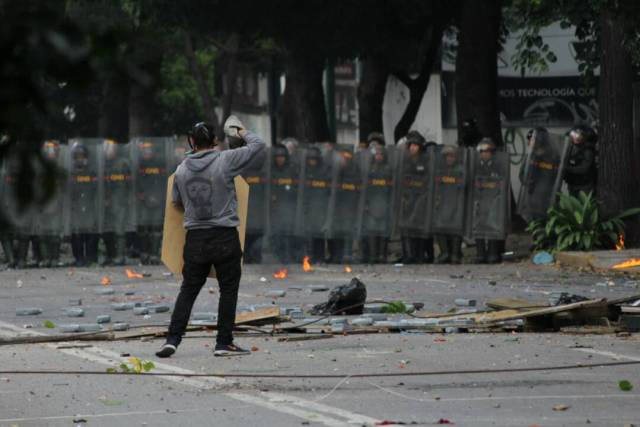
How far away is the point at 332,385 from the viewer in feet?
31.1

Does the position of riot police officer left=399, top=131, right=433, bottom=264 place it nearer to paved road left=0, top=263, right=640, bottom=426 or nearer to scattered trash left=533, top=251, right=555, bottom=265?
scattered trash left=533, top=251, right=555, bottom=265

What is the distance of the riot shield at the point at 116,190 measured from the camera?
23156 mm

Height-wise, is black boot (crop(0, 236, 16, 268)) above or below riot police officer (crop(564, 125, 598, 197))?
below

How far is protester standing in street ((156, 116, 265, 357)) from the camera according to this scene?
11.1 metres

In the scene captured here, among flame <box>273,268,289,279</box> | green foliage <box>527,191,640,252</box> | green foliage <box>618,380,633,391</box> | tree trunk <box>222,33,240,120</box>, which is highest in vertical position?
tree trunk <box>222,33,240,120</box>

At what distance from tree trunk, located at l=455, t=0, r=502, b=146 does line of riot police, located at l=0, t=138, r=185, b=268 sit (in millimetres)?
5342

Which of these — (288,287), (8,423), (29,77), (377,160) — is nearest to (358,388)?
(8,423)

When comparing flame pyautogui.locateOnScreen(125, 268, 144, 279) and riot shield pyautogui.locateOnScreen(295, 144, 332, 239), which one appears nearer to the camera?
flame pyautogui.locateOnScreen(125, 268, 144, 279)

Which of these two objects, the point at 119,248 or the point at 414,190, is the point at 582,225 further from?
the point at 119,248

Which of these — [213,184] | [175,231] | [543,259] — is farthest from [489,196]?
[213,184]

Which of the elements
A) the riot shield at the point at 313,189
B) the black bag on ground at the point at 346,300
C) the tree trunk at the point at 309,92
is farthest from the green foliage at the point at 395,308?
the tree trunk at the point at 309,92

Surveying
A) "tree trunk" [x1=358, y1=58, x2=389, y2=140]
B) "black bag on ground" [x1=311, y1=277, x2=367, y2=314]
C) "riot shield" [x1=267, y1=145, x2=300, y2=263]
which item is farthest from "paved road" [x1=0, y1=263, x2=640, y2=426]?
"tree trunk" [x1=358, y1=58, x2=389, y2=140]

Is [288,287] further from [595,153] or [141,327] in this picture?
[595,153]

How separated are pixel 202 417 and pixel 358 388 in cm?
136
